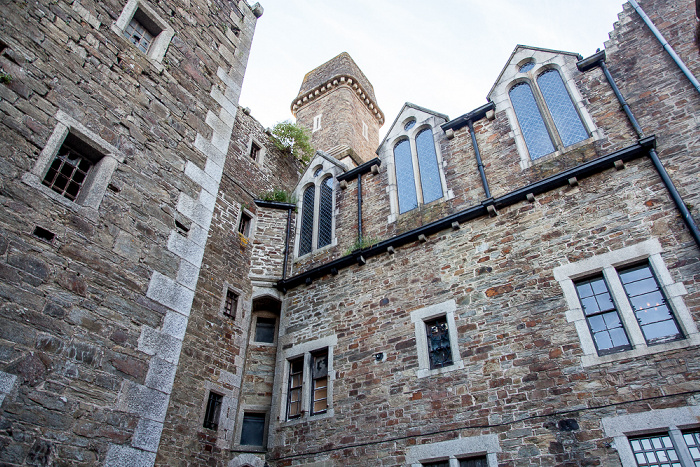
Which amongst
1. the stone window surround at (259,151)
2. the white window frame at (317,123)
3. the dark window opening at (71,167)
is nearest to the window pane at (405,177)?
the stone window surround at (259,151)

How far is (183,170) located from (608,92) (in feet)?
28.0

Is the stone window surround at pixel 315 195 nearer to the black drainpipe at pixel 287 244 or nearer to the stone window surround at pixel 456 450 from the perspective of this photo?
the black drainpipe at pixel 287 244

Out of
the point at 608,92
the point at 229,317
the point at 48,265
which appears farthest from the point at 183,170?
the point at 608,92

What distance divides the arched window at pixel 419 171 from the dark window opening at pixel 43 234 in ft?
24.5

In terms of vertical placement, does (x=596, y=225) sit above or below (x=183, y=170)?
below

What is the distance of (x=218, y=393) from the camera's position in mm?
9281

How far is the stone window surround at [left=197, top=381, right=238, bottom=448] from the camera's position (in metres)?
8.83

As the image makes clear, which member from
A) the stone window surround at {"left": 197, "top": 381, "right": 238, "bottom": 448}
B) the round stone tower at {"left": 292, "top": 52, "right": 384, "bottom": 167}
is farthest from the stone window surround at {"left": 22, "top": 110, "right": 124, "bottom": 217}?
the round stone tower at {"left": 292, "top": 52, "right": 384, "bottom": 167}

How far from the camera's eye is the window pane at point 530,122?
377 inches

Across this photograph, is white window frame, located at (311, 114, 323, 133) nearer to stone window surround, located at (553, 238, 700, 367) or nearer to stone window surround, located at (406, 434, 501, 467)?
stone window surround, located at (553, 238, 700, 367)

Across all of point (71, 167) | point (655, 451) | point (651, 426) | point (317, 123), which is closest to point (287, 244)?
point (71, 167)

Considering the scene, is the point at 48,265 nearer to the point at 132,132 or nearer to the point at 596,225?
the point at 132,132

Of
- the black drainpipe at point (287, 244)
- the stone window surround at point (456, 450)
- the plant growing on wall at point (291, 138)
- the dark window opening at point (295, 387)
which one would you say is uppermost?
the plant growing on wall at point (291, 138)

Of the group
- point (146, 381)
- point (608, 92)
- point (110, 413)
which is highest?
point (608, 92)
